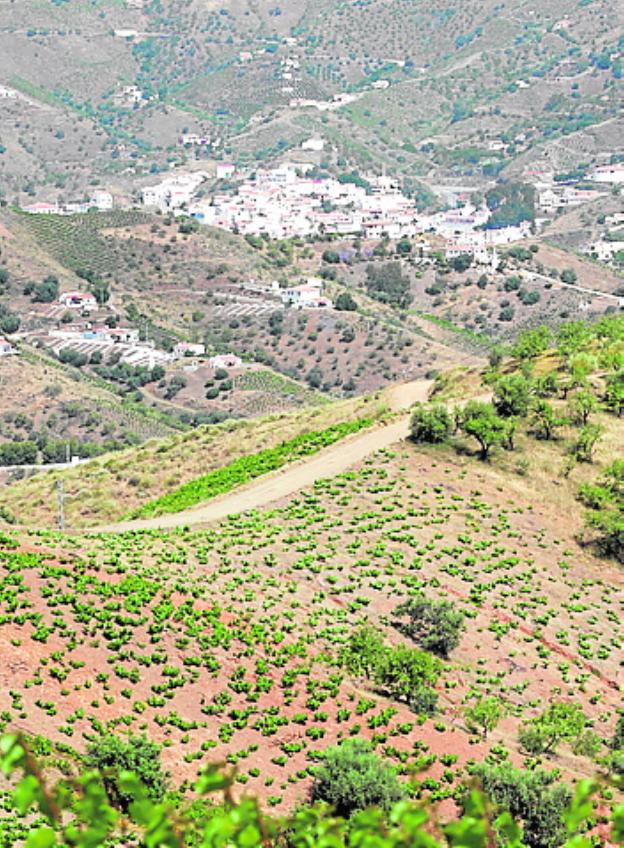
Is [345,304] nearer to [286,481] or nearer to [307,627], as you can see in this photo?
[286,481]

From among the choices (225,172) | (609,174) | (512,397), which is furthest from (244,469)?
(225,172)

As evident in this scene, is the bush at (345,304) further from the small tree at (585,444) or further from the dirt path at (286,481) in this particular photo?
the small tree at (585,444)

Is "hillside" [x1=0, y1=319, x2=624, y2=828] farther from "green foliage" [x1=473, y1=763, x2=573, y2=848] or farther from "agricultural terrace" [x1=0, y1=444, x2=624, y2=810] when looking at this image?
"green foliage" [x1=473, y1=763, x2=573, y2=848]

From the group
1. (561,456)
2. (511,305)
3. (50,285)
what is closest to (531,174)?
(511,305)

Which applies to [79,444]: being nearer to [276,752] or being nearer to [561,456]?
Result: [561,456]

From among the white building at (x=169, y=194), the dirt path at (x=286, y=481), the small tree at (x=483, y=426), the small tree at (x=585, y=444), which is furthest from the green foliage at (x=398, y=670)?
the white building at (x=169, y=194)

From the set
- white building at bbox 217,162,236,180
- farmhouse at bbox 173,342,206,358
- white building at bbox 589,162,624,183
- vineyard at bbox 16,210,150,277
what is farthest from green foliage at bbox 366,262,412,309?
white building at bbox 217,162,236,180
